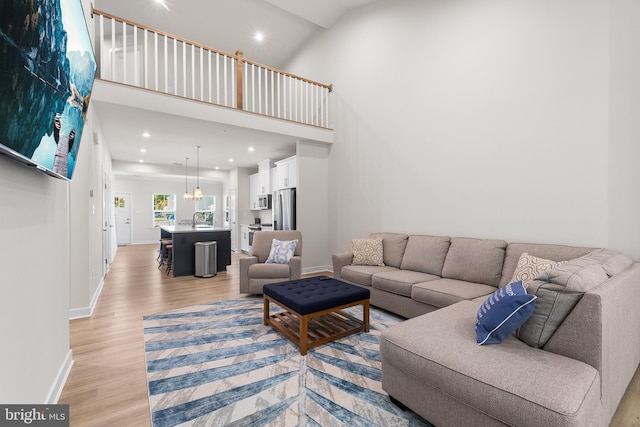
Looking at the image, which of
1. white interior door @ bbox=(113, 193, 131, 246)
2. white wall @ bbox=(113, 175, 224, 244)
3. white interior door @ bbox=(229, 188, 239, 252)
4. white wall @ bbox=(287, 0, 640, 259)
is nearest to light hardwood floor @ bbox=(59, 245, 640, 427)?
white wall @ bbox=(287, 0, 640, 259)

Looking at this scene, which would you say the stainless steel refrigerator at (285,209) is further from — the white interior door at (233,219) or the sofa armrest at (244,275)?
the white interior door at (233,219)

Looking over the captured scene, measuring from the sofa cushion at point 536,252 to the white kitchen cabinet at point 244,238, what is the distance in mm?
6317

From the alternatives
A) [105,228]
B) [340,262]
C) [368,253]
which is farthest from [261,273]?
[105,228]

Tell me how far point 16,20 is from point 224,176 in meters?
8.92

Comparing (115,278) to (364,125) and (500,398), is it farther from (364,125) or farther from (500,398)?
(500,398)

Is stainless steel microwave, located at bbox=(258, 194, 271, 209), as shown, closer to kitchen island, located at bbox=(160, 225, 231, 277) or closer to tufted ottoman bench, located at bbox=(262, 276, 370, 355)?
kitchen island, located at bbox=(160, 225, 231, 277)

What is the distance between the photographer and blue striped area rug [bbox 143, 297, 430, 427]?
1.72m

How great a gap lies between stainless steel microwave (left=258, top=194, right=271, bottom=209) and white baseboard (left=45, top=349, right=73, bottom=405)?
513 centimetres

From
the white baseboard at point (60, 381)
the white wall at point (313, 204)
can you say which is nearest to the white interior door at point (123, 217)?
the white wall at point (313, 204)

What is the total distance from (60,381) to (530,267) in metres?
3.74

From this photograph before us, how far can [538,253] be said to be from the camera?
2.77m

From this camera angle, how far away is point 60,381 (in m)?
1.98

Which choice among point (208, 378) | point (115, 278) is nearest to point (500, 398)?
point (208, 378)

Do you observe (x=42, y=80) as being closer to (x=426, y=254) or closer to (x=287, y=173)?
(x=426, y=254)
